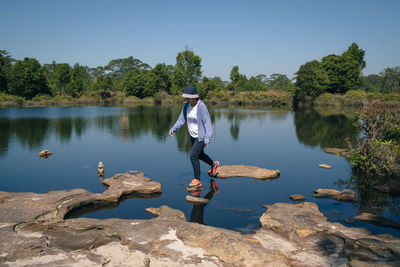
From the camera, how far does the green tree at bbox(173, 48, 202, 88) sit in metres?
74.8

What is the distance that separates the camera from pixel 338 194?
22.2 ft

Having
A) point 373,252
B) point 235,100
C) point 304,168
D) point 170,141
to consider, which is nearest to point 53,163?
point 170,141

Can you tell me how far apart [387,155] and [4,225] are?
354 inches

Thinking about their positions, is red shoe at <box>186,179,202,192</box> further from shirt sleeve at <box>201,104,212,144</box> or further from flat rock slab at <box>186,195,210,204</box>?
shirt sleeve at <box>201,104,212,144</box>

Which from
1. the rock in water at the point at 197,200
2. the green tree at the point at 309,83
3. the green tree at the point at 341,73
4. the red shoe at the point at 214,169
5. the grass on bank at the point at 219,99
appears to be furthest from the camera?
the grass on bank at the point at 219,99

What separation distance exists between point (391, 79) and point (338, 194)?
220 ft

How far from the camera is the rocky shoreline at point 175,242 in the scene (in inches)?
137

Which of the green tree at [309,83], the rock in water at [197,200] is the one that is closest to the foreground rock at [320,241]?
the rock in water at [197,200]

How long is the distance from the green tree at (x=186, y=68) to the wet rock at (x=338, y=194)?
69.4 m

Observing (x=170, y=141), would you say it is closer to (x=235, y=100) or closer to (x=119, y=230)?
(x=119, y=230)

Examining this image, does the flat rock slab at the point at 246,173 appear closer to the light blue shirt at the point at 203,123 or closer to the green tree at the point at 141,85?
the light blue shirt at the point at 203,123

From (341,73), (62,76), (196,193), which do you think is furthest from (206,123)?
(62,76)

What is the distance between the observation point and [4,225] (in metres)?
4.26

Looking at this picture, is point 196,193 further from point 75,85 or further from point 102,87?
point 102,87
